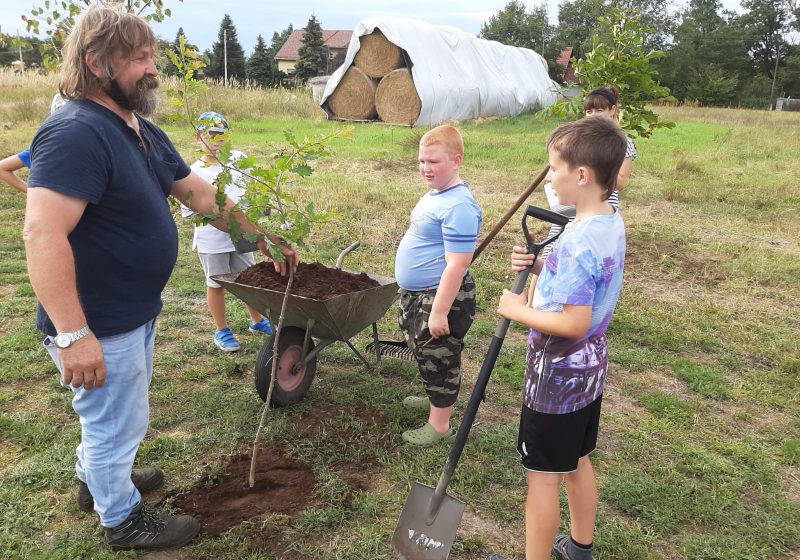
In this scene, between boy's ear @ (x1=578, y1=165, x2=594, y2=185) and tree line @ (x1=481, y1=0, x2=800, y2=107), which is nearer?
boy's ear @ (x1=578, y1=165, x2=594, y2=185)

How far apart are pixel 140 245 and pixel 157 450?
4.42 ft

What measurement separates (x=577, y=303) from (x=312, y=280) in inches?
72.6

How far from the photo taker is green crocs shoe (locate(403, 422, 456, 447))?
309 cm

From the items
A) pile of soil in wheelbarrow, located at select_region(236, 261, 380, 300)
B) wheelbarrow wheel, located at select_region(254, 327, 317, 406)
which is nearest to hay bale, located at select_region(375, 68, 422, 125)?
pile of soil in wheelbarrow, located at select_region(236, 261, 380, 300)

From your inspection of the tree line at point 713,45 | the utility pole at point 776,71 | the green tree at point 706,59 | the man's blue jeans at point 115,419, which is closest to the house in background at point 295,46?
the tree line at point 713,45

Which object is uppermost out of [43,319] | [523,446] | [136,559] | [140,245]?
[140,245]

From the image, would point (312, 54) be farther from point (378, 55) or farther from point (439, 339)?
point (439, 339)

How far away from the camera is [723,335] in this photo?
4.69 metres

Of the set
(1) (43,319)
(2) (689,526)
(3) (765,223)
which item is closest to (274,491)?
(1) (43,319)

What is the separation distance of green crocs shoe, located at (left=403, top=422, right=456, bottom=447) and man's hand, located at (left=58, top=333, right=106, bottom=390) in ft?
5.25

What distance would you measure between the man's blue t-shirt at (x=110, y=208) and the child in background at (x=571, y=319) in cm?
124

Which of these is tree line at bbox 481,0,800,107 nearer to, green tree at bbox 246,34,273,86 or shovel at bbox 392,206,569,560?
green tree at bbox 246,34,273,86

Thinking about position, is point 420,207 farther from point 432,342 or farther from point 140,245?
point 140,245

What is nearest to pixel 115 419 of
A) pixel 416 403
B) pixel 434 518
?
pixel 434 518
